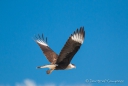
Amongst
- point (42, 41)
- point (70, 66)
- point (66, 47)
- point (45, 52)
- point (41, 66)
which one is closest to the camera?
point (66, 47)

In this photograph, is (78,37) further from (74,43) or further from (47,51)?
(47,51)

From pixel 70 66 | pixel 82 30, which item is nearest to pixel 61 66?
pixel 70 66

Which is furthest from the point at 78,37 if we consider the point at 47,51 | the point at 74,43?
the point at 47,51

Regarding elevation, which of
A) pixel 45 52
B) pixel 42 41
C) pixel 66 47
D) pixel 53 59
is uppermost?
pixel 42 41

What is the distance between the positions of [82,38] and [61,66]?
944 millimetres

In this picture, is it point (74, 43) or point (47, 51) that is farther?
point (47, 51)

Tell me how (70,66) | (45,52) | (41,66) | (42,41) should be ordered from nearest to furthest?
(41,66) → (70,66) → (45,52) → (42,41)

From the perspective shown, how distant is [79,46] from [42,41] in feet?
9.50

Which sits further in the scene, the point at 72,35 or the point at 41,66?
the point at 41,66

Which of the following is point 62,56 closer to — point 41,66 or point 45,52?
point 41,66

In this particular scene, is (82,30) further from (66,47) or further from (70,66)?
(70,66)

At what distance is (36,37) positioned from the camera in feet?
27.8

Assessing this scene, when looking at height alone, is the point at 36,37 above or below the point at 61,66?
above

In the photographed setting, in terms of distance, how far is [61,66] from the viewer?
247 inches
